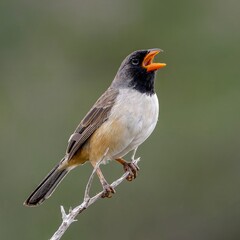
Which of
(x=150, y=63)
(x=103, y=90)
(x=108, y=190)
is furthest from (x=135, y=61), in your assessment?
(x=103, y=90)

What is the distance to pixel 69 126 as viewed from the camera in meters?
15.8

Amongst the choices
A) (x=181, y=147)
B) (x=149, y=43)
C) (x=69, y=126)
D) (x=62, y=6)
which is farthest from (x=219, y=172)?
(x=62, y=6)

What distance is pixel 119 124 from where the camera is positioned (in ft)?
30.3

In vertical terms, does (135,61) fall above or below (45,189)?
above

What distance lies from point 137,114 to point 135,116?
0.08ft

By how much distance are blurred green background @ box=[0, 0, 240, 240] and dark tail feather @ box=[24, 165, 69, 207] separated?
3862mm

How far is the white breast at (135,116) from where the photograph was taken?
361 inches

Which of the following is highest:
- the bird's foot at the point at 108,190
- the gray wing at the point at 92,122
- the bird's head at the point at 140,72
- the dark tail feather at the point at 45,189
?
the bird's head at the point at 140,72

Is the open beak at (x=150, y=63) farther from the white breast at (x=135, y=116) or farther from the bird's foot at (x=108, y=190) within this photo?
the bird's foot at (x=108, y=190)

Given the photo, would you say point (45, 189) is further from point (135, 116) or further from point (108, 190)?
point (135, 116)

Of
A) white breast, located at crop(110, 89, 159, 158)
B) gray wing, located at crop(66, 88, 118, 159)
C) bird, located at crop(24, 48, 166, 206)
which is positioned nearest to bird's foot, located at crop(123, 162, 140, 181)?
bird, located at crop(24, 48, 166, 206)

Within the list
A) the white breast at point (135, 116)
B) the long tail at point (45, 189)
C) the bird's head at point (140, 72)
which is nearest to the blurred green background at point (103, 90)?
the long tail at point (45, 189)

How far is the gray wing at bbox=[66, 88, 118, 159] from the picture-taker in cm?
945

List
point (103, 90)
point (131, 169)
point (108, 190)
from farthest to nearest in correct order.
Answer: point (103, 90)
point (131, 169)
point (108, 190)
